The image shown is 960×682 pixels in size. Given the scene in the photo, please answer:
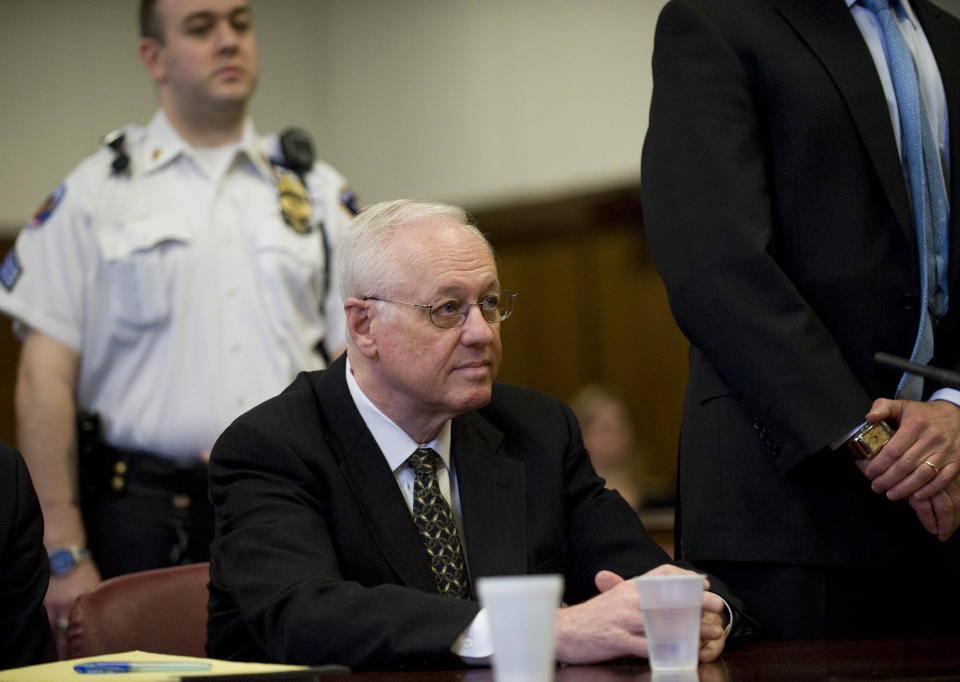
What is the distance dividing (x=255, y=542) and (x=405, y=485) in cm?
36

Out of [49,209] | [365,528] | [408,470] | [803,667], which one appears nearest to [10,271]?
[49,209]

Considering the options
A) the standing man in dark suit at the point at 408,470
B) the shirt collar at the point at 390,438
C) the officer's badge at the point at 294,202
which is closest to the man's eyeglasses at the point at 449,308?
the standing man in dark suit at the point at 408,470

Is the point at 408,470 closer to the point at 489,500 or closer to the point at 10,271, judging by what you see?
the point at 489,500

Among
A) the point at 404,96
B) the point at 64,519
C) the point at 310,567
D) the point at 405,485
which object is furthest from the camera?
the point at 404,96

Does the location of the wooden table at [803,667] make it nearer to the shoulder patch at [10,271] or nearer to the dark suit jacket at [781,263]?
the dark suit jacket at [781,263]

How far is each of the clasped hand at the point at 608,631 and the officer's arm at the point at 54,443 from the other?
1590mm

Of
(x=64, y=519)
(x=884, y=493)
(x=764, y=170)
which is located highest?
(x=764, y=170)

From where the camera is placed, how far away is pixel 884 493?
→ 2.14 meters

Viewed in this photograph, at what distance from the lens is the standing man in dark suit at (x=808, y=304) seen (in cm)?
→ 205

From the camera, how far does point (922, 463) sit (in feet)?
6.58

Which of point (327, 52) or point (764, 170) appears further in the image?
point (327, 52)

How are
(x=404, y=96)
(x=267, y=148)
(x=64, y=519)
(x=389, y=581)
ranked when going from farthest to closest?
(x=404, y=96) < (x=267, y=148) < (x=64, y=519) < (x=389, y=581)

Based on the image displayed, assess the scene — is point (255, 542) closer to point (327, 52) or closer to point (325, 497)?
point (325, 497)

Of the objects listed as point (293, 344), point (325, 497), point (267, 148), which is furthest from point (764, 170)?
point (267, 148)
